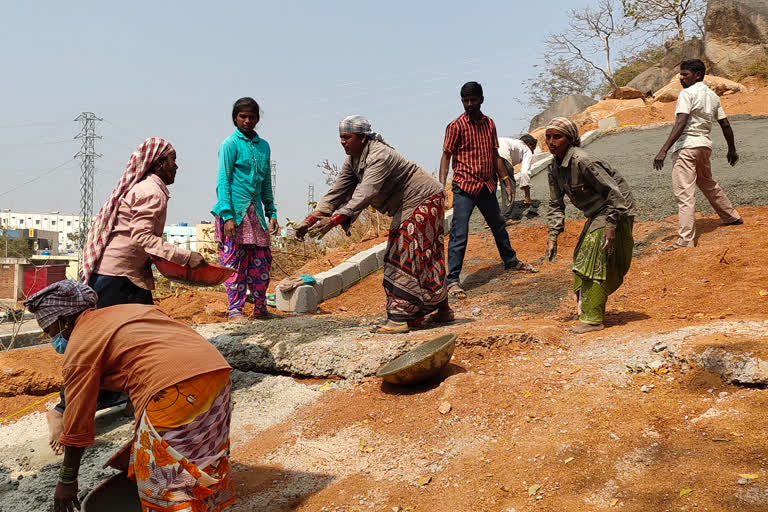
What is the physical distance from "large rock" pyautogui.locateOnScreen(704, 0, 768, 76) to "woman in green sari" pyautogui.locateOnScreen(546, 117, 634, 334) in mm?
17037

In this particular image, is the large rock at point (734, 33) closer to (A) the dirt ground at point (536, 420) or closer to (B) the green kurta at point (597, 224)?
(A) the dirt ground at point (536, 420)

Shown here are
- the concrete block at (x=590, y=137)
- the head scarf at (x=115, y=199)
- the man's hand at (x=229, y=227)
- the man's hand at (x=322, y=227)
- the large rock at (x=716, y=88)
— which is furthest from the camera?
the large rock at (x=716, y=88)

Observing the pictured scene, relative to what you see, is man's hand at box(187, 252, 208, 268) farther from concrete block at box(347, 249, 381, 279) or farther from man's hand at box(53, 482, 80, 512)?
concrete block at box(347, 249, 381, 279)

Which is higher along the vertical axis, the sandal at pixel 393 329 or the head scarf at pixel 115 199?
the head scarf at pixel 115 199

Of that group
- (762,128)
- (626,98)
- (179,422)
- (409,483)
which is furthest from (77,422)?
(626,98)

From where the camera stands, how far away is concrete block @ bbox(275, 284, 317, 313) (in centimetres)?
723

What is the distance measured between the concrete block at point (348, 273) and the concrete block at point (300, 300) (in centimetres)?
85

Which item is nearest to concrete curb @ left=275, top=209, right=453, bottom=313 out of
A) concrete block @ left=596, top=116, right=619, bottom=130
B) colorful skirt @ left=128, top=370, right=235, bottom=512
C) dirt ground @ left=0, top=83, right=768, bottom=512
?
dirt ground @ left=0, top=83, right=768, bottom=512

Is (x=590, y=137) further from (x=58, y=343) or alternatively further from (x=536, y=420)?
(x=58, y=343)

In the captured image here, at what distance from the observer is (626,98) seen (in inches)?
815

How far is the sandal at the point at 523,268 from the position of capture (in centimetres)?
705

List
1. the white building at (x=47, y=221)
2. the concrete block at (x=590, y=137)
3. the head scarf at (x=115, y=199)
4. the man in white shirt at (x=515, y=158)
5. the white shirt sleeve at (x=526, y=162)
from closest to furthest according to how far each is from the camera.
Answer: the head scarf at (x=115, y=199) → the man in white shirt at (x=515, y=158) → the white shirt sleeve at (x=526, y=162) → the concrete block at (x=590, y=137) → the white building at (x=47, y=221)

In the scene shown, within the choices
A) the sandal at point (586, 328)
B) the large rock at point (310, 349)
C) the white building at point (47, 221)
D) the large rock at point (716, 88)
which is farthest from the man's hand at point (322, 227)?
the white building at point (47, 221)

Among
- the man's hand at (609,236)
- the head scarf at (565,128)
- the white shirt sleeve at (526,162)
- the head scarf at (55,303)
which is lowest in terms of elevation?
the head scarf at (55,303)
